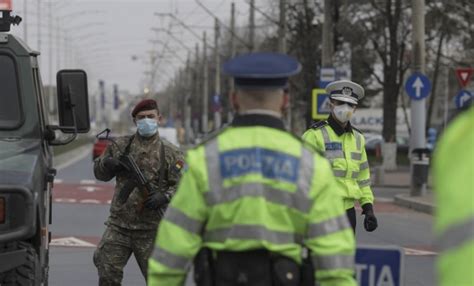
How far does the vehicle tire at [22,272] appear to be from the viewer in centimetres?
605

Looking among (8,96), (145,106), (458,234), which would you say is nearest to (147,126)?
(145,106)

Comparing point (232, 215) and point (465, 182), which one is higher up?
point (465, 182)

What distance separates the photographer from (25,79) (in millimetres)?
7148

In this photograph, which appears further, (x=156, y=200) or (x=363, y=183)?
(x=363, y=183)

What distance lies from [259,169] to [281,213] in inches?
7.2

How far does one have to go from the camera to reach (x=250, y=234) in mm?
3605

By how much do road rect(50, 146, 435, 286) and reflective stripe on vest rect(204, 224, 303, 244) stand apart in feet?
20.6

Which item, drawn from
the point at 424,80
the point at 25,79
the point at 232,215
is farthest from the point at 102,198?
the point at 232,215

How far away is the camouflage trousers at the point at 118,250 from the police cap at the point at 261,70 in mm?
3344

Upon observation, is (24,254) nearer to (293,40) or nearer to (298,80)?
(293,40)

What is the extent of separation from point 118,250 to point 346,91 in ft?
7.83

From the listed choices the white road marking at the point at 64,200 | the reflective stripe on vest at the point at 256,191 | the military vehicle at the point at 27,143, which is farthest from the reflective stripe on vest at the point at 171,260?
the white road marking at the point at 64,200

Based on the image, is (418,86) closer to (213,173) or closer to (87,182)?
(87,182)

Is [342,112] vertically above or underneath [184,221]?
above
